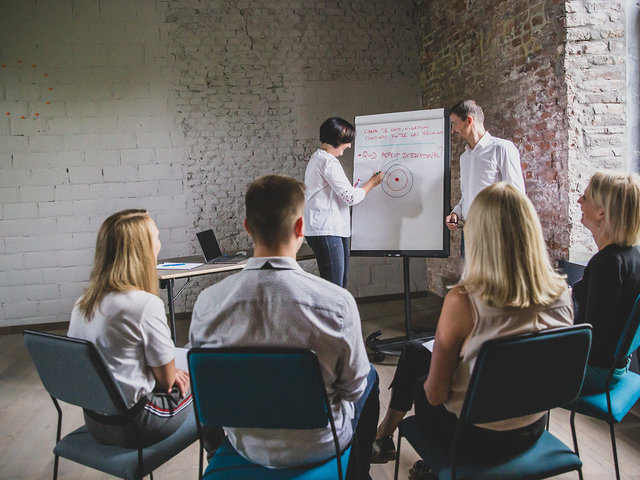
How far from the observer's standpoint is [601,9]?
2.75 m

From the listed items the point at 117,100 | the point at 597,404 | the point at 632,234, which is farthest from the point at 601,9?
the point at 117,100

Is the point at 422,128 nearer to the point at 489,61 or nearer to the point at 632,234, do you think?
the point at 489,61

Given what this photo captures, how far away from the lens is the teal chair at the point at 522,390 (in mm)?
1163

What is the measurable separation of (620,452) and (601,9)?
242 cm

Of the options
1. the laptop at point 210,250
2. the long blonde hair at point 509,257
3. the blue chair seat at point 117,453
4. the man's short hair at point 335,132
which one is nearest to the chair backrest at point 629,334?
the long blonde hair at point 509,257

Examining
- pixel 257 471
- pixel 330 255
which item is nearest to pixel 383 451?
pixel 257 471

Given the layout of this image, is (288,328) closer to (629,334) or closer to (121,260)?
(121,260)

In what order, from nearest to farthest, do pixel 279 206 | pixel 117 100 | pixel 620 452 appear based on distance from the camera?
pixel 279 206 → pixel 620 452 → pixel 117 100

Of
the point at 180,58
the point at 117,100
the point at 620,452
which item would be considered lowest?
the point at 620,452

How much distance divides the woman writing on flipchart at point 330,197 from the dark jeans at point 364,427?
1.66 m

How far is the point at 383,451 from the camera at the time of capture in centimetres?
189

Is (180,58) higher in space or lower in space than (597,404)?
higher

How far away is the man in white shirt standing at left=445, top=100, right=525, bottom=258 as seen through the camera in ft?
9.42

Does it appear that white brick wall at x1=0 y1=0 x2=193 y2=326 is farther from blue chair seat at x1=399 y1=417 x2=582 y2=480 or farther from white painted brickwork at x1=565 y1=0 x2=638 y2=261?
blue chair seat at x1=399 y1=417 x2=582 y2=480
